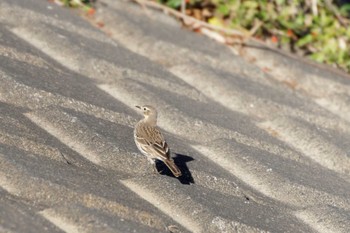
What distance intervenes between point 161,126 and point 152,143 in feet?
3.42

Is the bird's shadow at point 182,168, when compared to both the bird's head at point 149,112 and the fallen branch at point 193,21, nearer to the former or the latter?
the bird's head at point 149,112

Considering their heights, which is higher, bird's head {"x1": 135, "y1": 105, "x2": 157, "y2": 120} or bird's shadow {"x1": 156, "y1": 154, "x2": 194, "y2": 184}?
bird's head {"x1": 135, "y1": 105, "x2": 157, "y2": 120}

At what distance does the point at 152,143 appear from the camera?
7.19m

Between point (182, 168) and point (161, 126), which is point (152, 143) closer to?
point (182, 168)

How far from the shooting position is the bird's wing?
23.6 feet

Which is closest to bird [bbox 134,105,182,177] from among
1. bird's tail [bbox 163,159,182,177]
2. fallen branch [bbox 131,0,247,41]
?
bird's tail [bbox 163,159,182,177]

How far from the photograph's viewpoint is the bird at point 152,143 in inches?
282

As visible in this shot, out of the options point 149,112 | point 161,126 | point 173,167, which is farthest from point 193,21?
point 173,167

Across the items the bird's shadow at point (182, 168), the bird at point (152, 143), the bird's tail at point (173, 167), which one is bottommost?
the bird's shadow at point (182, 168)

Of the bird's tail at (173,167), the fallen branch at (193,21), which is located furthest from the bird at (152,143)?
the fallen branch at (193,21)

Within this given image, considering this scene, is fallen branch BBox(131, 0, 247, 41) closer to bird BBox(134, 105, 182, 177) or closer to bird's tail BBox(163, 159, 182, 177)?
bird BBox(134, 105, 182, 177)

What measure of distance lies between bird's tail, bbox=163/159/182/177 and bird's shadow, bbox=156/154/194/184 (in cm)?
4

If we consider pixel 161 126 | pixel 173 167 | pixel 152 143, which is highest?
pixel 152 143

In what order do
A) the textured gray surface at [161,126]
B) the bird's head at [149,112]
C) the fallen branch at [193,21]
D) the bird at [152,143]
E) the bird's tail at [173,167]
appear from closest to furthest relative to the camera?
the textured gray surface at [161,126], the bird's tail at [173,167], the bird at [152,143], the bird's head at [149,112], the fallen branch at [193,21]
